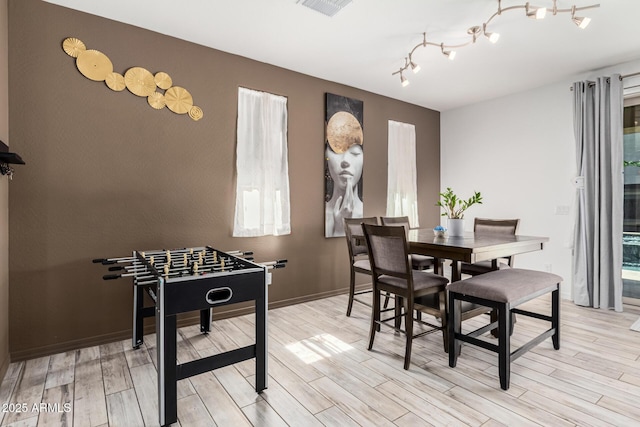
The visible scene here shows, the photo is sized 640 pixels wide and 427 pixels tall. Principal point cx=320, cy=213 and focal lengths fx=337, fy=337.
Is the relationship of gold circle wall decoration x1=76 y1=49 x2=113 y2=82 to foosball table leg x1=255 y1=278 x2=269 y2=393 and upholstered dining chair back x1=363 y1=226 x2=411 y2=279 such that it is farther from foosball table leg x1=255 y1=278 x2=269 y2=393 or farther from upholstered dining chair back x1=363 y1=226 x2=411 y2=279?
upholstered dining chair back x1=363 y1=226 x2=411 y2=279

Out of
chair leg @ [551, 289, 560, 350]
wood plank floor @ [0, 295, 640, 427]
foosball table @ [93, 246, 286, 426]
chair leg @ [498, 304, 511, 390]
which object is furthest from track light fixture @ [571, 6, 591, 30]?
foosball table @ [93, 246, 286, 426]

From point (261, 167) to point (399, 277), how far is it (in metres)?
1.90

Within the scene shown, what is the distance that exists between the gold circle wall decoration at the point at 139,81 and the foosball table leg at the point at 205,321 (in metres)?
1.96

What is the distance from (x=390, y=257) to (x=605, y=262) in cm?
280

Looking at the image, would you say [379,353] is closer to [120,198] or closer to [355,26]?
[120,198]

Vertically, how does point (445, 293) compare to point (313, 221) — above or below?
below

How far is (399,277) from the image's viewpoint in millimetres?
2383

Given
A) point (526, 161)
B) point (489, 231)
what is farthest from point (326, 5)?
Result: point (526, 161)

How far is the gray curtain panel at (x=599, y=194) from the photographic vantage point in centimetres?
354

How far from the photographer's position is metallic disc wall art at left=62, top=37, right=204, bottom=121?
2625mm

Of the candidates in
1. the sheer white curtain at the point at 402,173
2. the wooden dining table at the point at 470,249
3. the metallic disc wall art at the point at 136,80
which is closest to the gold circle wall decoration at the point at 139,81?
the metallic disc wall art at the point at 136,80

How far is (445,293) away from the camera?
8.20 feet

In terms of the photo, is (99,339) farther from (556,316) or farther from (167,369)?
(556,316)

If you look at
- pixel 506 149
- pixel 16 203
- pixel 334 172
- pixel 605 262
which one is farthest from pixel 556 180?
pixel 16 203
